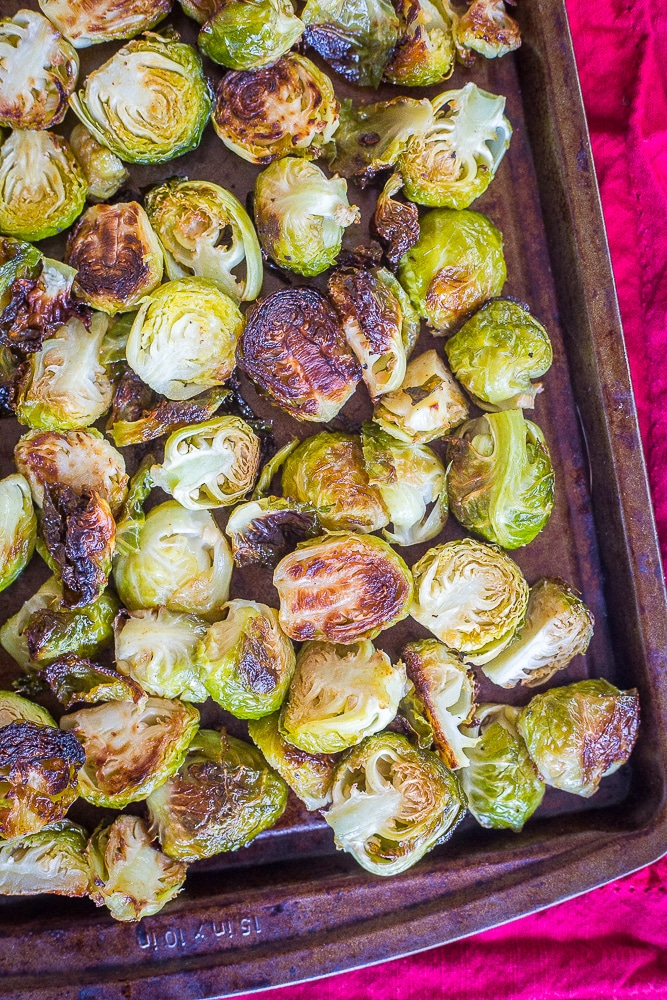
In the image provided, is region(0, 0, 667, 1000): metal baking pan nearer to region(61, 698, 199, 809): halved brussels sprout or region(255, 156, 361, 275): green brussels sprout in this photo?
region(255, 156, 361, 275): green brussels sprout

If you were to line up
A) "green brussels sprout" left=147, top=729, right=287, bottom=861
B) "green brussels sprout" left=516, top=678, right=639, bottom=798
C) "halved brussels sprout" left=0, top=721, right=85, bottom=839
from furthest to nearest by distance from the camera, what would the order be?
1. "green brussels sprout" left=516, top=678, right=639, bottom=798
2. "green brussels sprout" left=147, top=729, right=287, bottom=861
3. "halved brussels sprout" left=0, top=721, right=85, bottom=839

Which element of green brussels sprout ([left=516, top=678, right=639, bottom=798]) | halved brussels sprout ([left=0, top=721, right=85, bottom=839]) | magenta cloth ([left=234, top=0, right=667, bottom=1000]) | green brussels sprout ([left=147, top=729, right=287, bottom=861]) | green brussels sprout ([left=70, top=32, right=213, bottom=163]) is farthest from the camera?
magenta cloth ([left=234, top=0, right=667, bottom=1000])

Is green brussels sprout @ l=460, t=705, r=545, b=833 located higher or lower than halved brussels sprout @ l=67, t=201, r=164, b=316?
lower

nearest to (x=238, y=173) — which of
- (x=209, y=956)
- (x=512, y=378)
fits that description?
(x=512, y=378)

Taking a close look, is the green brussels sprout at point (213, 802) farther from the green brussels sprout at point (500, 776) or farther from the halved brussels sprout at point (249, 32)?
the halved brussels sprout at point (249, 32)

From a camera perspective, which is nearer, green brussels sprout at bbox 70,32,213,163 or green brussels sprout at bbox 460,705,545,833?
green brussels sprout at bbox 70,32,213,163

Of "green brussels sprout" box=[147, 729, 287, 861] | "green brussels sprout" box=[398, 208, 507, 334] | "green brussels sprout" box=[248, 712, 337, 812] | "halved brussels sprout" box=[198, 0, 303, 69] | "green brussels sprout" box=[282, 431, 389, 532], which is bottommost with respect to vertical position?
"green brussels sprout" box=[147, 729, 287, 861]

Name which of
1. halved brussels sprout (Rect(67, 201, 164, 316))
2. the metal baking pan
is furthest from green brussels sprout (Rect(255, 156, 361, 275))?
halved brussels sprout (Rect(67, 201, 164, 316))

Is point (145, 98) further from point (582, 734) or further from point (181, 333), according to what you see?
point (582, 734)
